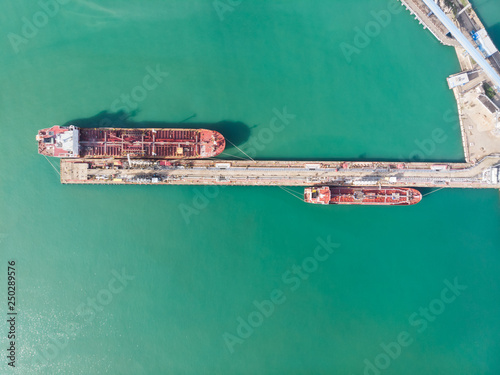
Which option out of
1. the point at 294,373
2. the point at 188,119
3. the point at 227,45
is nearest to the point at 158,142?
the point at 188,119

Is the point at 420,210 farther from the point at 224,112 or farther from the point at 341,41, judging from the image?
the point at 224,112
